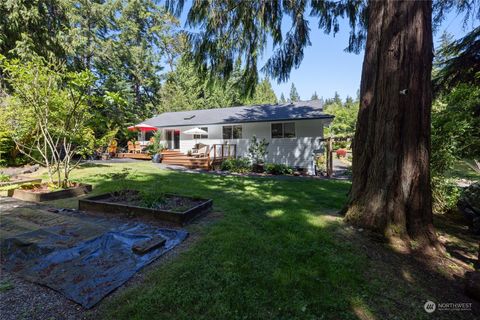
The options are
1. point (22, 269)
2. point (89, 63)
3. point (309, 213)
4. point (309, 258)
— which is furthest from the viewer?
point (89, 63)

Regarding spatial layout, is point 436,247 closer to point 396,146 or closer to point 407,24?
point 396,146

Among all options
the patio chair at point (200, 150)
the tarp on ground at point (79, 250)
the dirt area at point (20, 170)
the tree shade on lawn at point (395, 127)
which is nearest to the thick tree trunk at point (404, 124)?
the tree shade on lawn at point (395, 127)

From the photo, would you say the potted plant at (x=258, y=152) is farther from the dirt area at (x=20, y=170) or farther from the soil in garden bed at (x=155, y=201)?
the dirt area at (x=20, y=170)

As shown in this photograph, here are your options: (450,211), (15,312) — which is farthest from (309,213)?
(15,312)

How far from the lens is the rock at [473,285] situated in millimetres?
2129

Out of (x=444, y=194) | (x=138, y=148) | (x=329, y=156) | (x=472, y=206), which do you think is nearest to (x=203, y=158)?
(x=329, y=156)

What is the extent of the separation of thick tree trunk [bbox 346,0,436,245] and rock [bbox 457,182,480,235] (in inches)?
57.5

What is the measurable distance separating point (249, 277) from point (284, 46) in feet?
16.6

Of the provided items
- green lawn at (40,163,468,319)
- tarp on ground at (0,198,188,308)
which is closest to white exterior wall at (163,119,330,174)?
green lawn at (40,163,468,319)

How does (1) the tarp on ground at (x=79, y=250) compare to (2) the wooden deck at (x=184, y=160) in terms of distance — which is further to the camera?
(2) the wooden deck at (x=184, y=160)

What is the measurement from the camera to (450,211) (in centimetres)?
472

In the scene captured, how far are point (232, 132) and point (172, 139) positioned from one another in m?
5.60

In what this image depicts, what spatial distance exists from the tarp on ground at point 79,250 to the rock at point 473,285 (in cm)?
326

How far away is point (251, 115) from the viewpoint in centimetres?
1452
